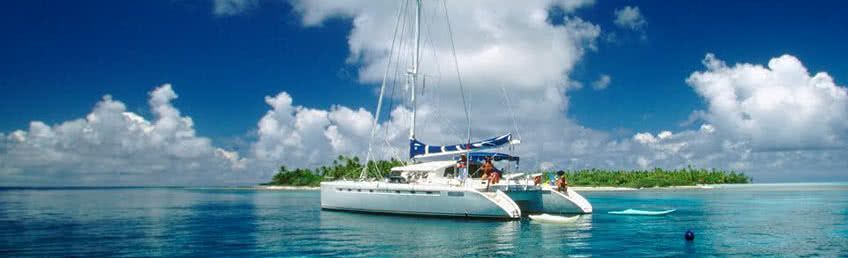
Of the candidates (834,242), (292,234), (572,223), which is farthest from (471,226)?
(834,242)

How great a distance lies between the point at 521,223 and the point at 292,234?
9302 mm

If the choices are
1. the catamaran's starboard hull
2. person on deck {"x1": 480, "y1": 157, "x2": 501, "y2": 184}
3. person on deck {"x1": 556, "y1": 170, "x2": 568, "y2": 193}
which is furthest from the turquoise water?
person on deck {"x1": 480, "y1": 157, "x2": 501, "y2": 184}

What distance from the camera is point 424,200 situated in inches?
1053

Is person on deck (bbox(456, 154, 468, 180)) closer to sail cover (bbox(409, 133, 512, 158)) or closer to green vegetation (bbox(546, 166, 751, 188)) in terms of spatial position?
sail cover (bbox(409, 133, 512, 158))

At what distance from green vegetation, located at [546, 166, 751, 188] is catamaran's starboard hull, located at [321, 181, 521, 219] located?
8285 cm

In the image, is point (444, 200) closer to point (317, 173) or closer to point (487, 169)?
point (487, 169)

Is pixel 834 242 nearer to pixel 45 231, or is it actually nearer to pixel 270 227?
pixel 270 227

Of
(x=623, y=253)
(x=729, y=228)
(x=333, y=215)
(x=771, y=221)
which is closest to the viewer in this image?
(x=623, y=253)

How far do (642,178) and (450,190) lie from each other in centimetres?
9223

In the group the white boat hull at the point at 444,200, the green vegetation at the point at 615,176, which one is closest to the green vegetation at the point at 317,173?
the green vegetation at the point at 615,176

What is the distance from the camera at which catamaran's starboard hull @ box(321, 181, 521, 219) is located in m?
25.3

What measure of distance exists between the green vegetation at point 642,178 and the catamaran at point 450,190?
265ft

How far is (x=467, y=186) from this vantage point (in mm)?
26328

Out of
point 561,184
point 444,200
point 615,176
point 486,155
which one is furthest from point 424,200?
point 615,176
